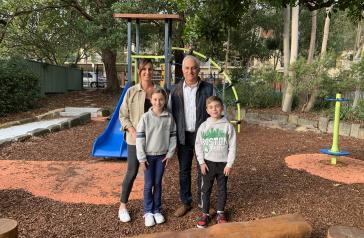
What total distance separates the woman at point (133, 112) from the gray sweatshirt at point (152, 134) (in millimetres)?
194

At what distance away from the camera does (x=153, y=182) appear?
159 inches

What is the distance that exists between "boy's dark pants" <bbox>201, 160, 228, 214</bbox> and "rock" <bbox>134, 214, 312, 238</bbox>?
2.20ft

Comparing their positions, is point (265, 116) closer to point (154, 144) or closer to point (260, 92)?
point (260, 92)

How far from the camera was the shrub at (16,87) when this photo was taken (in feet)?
40.9

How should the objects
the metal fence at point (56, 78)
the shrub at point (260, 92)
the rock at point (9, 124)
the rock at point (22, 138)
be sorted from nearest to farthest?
the rock at point (22, 138) → the rock at point (9, 124) → the shrub at point (260, 92) → the metal fence at point (56, 78)

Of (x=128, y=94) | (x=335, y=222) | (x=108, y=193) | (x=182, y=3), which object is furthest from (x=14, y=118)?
(x=335, y=222)

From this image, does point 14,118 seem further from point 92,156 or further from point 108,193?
point 108,193

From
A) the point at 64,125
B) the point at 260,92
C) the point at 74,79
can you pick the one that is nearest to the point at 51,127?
the point at 64,125

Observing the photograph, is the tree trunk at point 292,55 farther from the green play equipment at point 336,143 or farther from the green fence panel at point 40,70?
the green fence panel at point 40,70

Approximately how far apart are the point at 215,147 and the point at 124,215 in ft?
3.92

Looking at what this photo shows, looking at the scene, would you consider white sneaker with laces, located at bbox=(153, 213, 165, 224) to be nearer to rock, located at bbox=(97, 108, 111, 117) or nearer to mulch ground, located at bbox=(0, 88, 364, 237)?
mulch ground, located at bbox=(0, 88, 364, 237)

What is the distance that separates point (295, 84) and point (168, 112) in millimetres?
8735

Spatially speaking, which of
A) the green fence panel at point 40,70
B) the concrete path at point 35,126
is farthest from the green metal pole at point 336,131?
the green fence panel at point 40,70

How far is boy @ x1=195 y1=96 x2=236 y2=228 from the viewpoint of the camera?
3824mm
